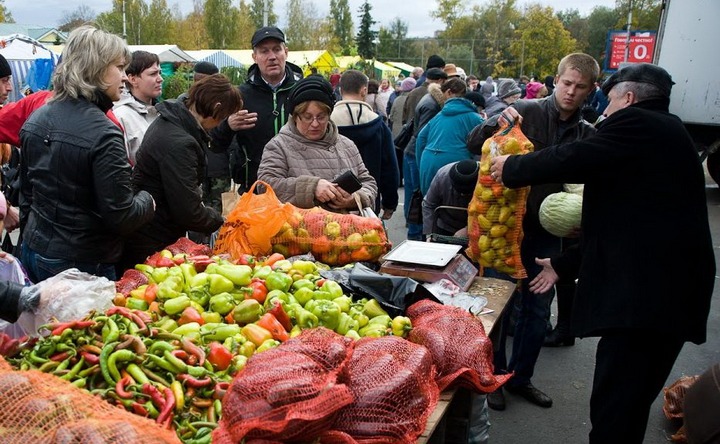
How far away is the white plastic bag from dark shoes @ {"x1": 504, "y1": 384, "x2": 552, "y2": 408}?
9.60 ft

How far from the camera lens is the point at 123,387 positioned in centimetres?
197

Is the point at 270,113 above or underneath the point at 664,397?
above

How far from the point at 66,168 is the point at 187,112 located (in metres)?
0.86

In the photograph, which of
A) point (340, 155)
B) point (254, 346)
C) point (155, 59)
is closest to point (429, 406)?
point (254, 346)

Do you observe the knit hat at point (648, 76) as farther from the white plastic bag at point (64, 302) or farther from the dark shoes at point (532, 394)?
the white plastic bag at point (64, 302)

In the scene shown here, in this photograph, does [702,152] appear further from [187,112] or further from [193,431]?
[193,431]

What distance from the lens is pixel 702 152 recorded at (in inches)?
418

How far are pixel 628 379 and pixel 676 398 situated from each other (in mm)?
1429

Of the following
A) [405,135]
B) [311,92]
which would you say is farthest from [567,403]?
[405,135]

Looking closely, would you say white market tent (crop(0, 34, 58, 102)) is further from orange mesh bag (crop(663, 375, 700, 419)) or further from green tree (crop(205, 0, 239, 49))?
green tree (crop(205, 0, 239, 49))

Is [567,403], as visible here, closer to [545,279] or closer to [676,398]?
[676,398]

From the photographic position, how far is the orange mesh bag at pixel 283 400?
66.9 inches

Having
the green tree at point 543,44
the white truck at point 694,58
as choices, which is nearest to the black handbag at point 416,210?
the white truck at point 694,58

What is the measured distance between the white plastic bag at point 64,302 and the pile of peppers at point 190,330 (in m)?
0.12
